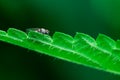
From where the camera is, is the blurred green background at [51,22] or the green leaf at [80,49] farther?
the blurred green background at [51,22]

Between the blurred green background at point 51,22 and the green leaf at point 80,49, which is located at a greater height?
the blurred green background at point 51,22

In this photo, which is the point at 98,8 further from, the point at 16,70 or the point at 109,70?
the point at 109,70

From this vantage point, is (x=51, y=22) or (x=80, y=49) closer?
(x=80, y=49)

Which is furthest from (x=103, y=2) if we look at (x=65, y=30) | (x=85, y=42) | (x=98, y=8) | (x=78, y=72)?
(x=85, y=42)

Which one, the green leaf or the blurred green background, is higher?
the blurred green background

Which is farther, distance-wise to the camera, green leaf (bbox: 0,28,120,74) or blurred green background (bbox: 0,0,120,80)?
blurred green background (bbox: 0,0,120,80)
